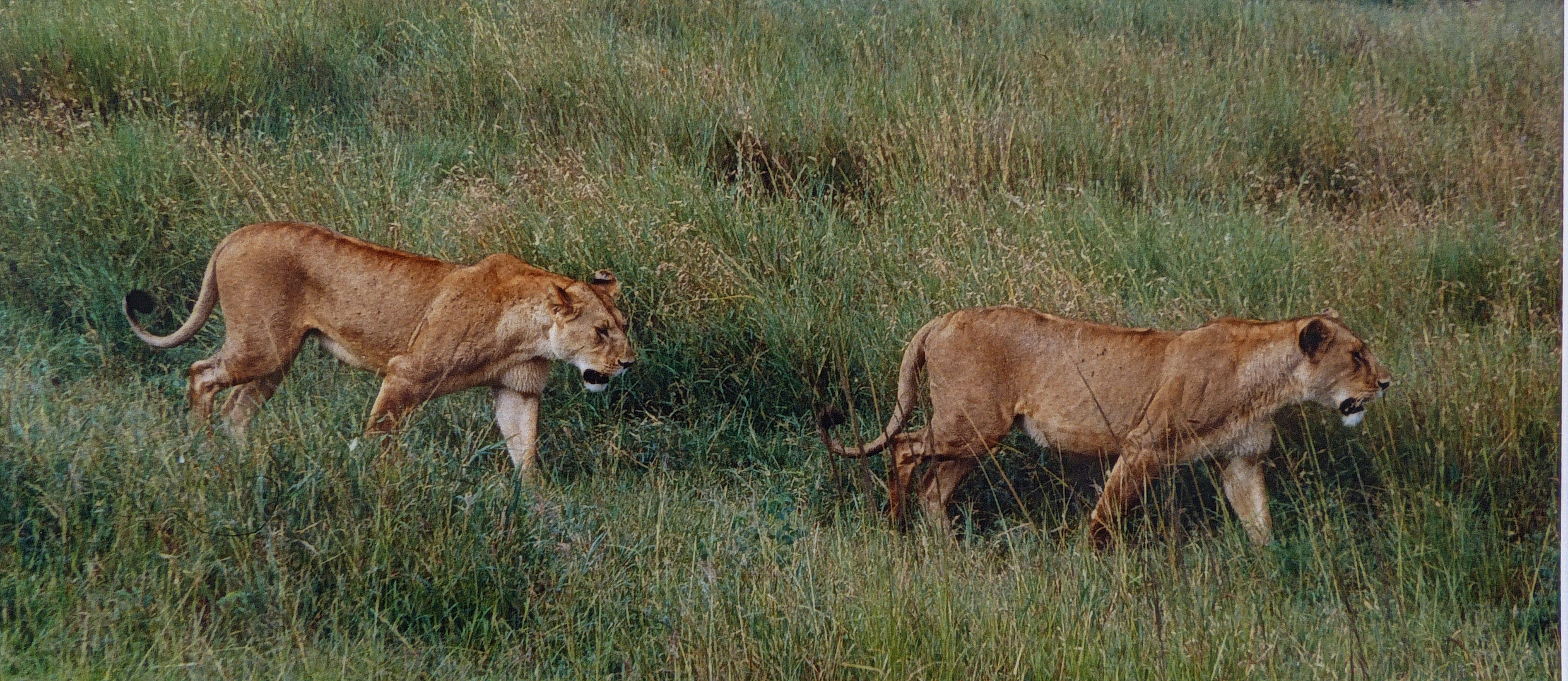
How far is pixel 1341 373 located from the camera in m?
2.98

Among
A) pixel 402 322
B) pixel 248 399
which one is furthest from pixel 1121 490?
pixel 248 399

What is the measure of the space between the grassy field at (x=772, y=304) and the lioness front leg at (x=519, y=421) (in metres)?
0.06

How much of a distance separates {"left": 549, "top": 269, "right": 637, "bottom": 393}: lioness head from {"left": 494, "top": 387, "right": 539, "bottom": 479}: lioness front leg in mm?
122

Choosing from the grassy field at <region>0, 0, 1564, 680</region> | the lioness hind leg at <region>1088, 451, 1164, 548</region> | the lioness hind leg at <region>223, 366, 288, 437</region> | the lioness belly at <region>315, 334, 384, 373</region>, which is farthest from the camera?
the lioness belly at <region>315, 334, 384, 373</region>

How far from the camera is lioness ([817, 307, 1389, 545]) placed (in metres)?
2.98

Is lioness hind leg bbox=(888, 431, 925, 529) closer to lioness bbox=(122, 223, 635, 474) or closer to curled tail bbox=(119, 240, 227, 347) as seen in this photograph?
lioness bbox=(122, 223, 635, 474)

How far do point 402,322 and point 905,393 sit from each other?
109 centimetres

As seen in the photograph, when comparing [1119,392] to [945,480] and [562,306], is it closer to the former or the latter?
Answer: [945,480]

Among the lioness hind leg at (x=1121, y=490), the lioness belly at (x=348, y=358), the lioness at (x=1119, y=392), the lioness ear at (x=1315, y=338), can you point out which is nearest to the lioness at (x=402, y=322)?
the lioness belly at (x=348, y=358)

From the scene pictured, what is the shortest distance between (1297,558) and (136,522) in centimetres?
219

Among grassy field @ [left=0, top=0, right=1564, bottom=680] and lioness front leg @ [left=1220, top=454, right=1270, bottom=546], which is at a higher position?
grassy field @ [left=0, top=0, right=1564, bottom=680]

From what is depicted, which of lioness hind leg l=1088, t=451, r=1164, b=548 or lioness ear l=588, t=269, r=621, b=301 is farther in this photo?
lioness ear l=588, t=269, r=621, b=301

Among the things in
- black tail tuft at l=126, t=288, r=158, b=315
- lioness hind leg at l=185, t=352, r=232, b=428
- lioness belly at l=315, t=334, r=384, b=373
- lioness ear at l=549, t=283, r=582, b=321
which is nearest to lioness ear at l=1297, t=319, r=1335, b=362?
lioness ear at l=549, t=283, r=582, b=321

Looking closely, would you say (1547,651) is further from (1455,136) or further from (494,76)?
(494,76)
